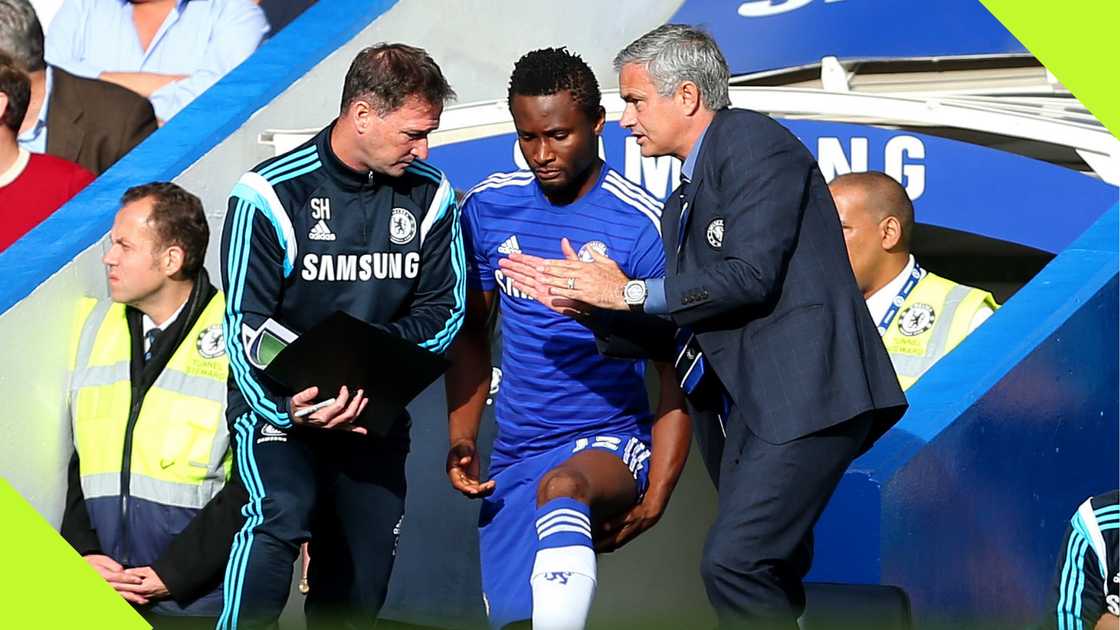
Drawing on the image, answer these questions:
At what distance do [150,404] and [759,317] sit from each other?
7.97ft

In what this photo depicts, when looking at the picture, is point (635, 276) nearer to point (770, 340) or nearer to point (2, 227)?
point (770, 340)

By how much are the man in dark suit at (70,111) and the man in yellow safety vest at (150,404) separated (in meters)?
2.48

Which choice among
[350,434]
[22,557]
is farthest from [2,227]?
[350,434]

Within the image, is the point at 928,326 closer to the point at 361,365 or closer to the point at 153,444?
the point at 361,365

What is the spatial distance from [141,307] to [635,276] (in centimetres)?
184

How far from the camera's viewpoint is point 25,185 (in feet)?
24.5

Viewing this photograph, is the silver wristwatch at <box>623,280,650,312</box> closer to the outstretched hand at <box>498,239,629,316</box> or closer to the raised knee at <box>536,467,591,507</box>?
the outstretched hand at <box>498,239,629,316</box>

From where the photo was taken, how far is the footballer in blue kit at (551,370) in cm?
527

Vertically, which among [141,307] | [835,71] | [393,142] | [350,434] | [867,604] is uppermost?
[835,71]

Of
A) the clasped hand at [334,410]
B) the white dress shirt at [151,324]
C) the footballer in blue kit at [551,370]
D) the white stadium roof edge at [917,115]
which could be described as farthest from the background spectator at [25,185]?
the clasped hand at [334,410]

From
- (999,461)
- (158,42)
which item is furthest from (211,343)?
(158,42)

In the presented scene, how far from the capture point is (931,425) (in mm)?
5484

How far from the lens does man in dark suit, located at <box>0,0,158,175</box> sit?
27.9ft

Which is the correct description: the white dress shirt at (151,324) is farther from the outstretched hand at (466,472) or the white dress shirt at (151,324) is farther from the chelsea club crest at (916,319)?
the chelsea club crest at (916,319)
